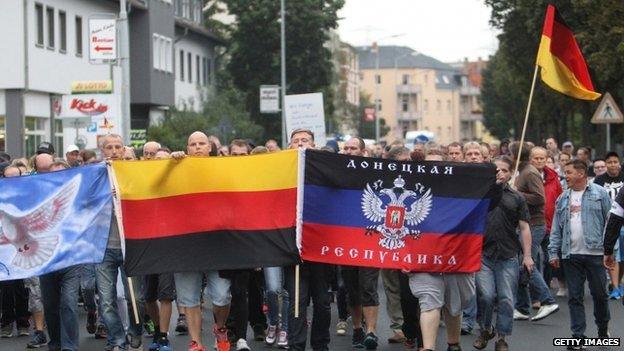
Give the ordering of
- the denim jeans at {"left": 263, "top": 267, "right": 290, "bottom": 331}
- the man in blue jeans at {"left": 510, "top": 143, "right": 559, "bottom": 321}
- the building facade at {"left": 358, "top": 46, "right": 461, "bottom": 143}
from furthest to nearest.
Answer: the building facade at {"left": 358, "top": 46, "right": 461, "bottom": 143} < the man in blue jeans at {"left": 510, "top": 143, "right": 559, "bottom": 321} < the denim jeans at {"left": 263, "top": 267, "right": 290, "bottom": 331}

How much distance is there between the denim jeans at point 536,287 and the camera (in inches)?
640

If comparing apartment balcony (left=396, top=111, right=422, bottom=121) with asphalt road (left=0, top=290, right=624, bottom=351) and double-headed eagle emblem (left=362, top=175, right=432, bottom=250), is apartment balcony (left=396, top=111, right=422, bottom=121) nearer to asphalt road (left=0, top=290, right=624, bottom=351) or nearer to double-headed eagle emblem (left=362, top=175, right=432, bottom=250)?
asphalt road (left=0, top=290, right=624, bottom=351)

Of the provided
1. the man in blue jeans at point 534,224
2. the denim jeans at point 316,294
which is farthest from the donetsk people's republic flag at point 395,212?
the man in blue jeans at point 534,224

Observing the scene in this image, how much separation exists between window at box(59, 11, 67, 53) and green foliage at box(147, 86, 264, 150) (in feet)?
13.6

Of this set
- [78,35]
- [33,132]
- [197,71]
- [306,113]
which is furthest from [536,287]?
[197,71]

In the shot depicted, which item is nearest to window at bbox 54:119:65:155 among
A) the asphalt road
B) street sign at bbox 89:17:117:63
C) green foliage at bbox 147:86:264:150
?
green foliage at bbox 147:86:264:150

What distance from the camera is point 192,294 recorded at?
12.4 metres

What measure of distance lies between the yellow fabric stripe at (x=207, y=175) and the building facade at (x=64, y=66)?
17.2 meters

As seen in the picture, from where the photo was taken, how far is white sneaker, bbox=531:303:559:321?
16.1 metres

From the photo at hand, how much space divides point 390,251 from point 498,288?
4.70ft

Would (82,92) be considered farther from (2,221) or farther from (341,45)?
(341,45)

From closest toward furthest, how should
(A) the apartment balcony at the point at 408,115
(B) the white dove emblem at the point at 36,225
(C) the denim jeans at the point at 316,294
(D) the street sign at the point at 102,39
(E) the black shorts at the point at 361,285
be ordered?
(C) the denim jeans at the point at 316,294, (B) the white dove emblem at the point at 36,225, (E) the black shorts at the point at 361,285, (D) the street sign at the point at 102,39, (A) the apartment balcony at the point at 408,115

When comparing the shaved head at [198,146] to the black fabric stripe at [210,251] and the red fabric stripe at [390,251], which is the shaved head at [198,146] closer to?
the black fabric stripe at [210,251]

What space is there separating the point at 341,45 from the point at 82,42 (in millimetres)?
78206
